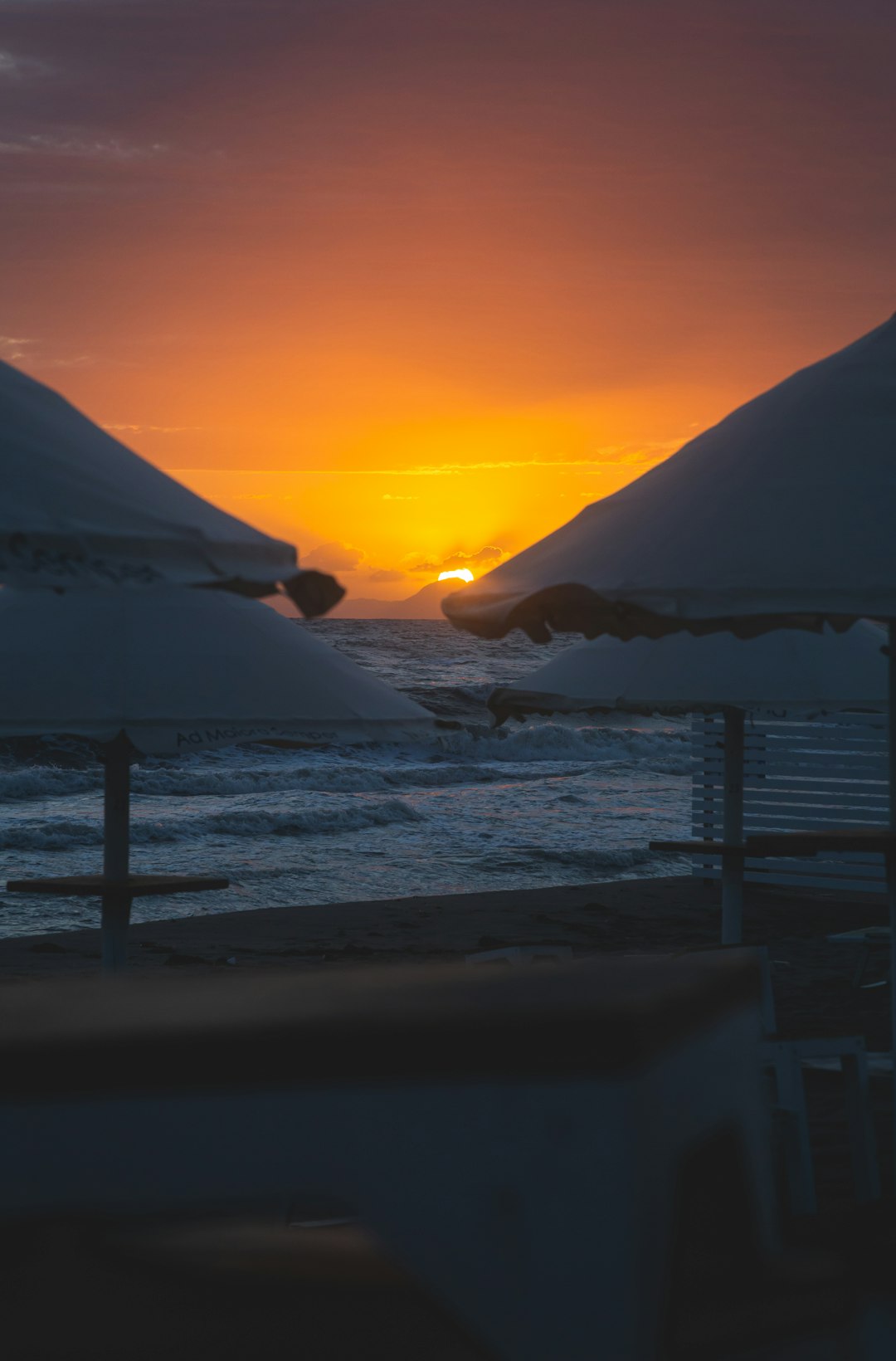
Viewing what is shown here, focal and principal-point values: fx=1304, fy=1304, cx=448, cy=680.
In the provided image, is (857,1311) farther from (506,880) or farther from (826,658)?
(506,880)

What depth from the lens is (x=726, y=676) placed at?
23.4 feet

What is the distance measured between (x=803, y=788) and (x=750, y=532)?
11672mm

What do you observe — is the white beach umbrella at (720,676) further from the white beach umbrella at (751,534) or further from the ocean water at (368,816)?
the white beach umbrella at (751,534)

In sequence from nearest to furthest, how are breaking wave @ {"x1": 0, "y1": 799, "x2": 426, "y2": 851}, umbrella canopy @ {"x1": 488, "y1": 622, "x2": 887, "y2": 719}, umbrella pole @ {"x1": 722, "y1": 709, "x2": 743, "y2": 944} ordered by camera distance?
umbrella canopy @ {"x1": 488, "y1": 622, "x2": 887, "y2": 719}
umbrella pole @ {"x1": 722, "y1": 709, "x2": 743, "y2": 944}
breaking wave @ {"x1": 0, "y1": 799, "x2": 426, "y2": 851}

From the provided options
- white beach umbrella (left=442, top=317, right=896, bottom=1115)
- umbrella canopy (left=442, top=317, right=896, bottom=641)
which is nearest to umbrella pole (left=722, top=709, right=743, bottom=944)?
white beach umbrella (left=442, top=317, right=896, bottom=1115)

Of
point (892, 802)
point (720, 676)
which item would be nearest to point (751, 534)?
point (892, 802)

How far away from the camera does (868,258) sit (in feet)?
48.4

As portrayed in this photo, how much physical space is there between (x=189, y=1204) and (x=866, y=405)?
8.71 ft

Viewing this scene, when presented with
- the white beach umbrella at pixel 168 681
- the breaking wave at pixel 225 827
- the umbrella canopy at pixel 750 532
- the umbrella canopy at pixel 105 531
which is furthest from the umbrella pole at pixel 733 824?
the breaking wave at pixel 225 827

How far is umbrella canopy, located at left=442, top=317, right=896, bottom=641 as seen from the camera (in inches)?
124

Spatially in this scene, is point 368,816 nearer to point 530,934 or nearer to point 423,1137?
point 530,934

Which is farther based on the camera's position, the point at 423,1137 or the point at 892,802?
the point at 892,802

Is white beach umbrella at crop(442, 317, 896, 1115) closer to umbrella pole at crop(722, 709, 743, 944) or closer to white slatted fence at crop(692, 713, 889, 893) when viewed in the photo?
umbrella pole at crop(722, 709, 743, 944)

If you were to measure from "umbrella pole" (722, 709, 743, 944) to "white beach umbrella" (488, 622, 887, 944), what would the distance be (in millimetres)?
48
